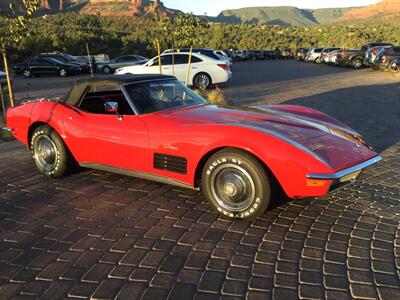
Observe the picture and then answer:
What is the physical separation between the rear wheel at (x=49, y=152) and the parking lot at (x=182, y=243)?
15 cm

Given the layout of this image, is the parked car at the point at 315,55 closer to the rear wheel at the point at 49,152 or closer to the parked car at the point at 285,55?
the parked car at the point at 285,55

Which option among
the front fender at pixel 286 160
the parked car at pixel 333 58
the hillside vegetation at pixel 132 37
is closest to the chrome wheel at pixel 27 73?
the hillside vegetation at pixel 132 37

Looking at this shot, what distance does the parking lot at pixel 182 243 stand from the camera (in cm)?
288

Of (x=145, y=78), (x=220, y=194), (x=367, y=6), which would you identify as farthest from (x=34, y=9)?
(x=367, y=6)

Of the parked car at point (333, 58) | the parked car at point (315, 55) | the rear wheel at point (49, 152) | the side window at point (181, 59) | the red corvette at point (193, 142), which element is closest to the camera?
the red corvette at point (193, 142)

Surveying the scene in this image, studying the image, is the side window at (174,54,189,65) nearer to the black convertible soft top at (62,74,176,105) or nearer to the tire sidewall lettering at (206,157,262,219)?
the black convertible soft top at (62,74,176,105)

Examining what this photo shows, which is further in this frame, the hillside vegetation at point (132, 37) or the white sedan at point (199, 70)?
the hillside vegetation at point (132, 37)

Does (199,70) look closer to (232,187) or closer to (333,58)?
(232,187)

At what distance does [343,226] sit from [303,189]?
65 cm

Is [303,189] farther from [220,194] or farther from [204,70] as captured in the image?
[204,70]

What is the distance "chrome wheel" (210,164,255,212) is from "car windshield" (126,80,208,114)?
1214 millimetres

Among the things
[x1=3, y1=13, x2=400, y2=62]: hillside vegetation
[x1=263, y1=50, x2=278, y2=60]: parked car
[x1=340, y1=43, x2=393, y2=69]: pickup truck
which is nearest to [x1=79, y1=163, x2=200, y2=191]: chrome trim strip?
[x1=340, y1=43, x2=393, y2=69]: pickup truck

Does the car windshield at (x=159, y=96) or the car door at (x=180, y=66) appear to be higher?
the car windshield at (x=159, y=96)

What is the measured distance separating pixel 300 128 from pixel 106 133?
2.25 m
